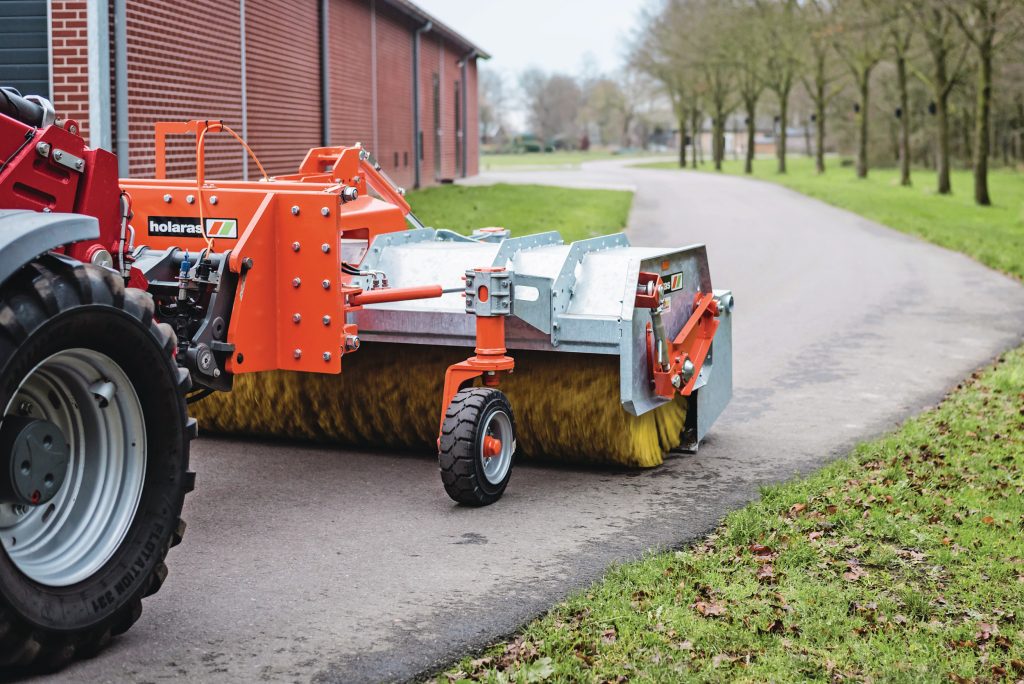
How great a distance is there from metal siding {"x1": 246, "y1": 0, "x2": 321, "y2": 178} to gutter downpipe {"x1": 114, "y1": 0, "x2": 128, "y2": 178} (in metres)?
4.57

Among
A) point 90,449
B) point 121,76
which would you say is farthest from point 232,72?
point 90,449

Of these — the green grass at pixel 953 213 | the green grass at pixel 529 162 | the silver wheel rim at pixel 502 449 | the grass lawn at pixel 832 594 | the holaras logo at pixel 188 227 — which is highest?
the green grass at pixel 529 162

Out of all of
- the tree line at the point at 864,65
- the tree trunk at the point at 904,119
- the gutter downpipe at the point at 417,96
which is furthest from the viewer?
the tree trunk at the point at 904,119

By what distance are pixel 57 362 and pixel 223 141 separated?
12542 mm

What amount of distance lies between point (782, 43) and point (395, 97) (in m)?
25.7

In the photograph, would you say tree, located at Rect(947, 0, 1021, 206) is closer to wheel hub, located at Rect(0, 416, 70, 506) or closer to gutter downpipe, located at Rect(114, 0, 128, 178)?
gutter downpipe, located at Rect(114, 0, 128, 178)

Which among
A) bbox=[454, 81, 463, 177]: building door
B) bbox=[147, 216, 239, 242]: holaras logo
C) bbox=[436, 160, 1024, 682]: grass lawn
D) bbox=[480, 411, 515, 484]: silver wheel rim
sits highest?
bbox=[454, 81, 463, 177]: building door

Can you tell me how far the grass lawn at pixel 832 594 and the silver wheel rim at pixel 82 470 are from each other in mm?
1217

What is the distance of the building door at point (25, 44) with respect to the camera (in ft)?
39.4

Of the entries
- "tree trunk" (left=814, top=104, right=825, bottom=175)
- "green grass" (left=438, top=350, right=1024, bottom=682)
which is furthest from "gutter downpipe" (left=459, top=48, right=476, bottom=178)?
"green grass" (left=438, top=350, right=1024, bottom=682)

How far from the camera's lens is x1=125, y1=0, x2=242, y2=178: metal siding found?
13.3 meters

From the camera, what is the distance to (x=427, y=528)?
5.91 metres

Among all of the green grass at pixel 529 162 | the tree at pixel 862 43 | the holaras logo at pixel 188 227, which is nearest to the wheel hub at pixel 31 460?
the holaras logo at pixel 188 227

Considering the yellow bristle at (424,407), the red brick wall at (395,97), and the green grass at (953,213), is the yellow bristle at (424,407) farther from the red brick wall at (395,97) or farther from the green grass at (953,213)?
the red brick wall at (395,97)
